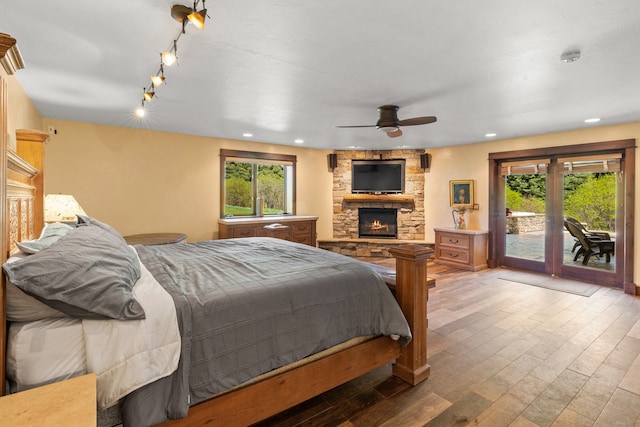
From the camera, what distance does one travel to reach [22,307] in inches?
48.1

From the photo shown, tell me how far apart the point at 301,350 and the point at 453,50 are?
86.2 inches

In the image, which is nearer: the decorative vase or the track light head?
the track light head

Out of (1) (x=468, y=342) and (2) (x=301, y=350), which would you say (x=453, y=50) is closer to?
(2) (x=301, y=350)

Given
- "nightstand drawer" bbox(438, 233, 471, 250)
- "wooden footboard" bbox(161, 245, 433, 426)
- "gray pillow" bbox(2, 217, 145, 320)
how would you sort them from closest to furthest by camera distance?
Answer: "gray pillow" bbox(2, 217, 145, 320)
"wooden footboard" bbox(161, 245, 433, 426)
"nightstand drawer" bbox(438, 233, 471, 250)

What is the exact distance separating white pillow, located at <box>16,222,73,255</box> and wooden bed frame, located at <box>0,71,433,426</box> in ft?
0.27

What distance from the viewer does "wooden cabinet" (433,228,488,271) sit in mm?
5672

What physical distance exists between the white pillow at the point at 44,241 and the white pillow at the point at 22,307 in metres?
0.45

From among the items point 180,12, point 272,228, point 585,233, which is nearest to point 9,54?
point 180,12

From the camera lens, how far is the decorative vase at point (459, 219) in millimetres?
6181

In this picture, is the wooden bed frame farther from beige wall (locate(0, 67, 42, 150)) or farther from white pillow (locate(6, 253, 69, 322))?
beige wall (locate(0, 67, 42, 150))

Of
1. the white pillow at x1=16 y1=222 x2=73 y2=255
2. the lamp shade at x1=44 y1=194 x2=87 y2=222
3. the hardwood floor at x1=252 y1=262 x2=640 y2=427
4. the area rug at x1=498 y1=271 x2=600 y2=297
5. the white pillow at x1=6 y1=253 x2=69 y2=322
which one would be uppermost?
the lamp shade at x1=44 y1=194 x2=87 y2=222

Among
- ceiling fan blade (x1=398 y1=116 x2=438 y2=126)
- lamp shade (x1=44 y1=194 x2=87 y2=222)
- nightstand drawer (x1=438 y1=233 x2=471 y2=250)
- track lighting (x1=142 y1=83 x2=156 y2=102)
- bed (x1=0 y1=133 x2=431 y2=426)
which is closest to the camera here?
bed (x1=0 y1=133 x2=431 y2=426)

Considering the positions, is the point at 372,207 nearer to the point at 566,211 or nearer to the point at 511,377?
the point at 566,211

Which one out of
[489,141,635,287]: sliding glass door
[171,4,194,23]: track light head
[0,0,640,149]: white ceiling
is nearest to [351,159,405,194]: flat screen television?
[489,141,635,287]: sliding glass door
